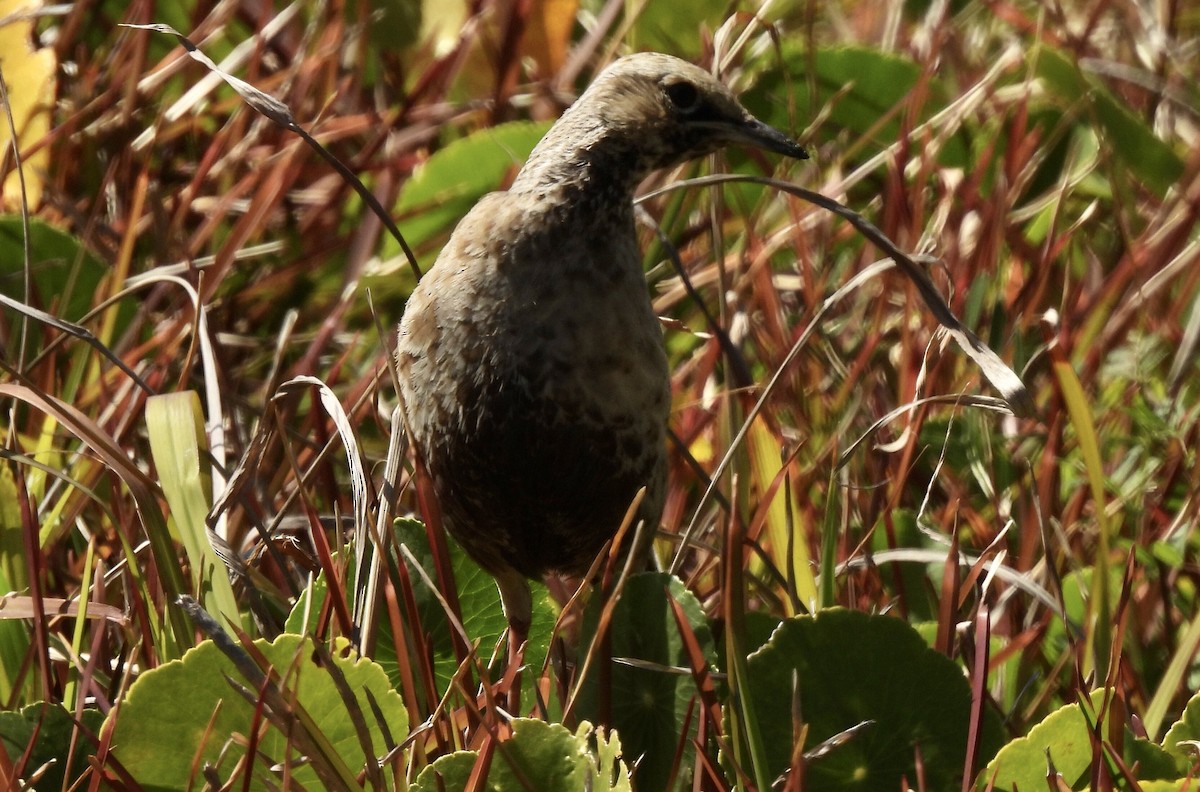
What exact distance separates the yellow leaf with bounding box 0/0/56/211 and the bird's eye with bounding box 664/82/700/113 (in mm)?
1394

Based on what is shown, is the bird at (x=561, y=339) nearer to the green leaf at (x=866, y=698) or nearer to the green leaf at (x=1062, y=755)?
the green leaf at (x=866, y=698)

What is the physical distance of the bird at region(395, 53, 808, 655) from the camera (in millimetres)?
1886

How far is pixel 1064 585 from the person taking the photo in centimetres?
228

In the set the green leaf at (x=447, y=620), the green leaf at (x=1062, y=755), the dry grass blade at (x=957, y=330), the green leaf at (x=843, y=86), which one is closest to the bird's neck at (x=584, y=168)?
the dry grass blade at (x=957, y=330)

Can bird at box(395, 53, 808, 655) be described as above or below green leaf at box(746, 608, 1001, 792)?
above

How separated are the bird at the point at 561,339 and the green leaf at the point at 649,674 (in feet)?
0.63

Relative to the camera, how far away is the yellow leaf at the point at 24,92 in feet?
9.57

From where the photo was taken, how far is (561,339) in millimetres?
1873

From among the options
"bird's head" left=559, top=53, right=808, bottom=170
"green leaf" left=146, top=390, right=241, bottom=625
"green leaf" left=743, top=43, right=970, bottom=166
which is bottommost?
"green leaf" left=146, top=390, right=241, bottom=625

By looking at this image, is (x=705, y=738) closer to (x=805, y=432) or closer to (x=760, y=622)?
(x=760, y=622)

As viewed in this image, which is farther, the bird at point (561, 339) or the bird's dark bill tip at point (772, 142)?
the bird's dark bill tip at point (772, 142)

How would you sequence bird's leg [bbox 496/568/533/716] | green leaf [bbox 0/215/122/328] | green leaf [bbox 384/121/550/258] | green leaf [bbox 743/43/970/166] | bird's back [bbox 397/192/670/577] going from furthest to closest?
1. green leaf [bbox 743/43/970/166]
2. green leaf [bbox 384/121/550/258]
3. green leaf [bbox 0/215/122/328]
4. bird's leg [bbox 496/568/533/716]
5. bird's back [bbox 397/192/670/577]

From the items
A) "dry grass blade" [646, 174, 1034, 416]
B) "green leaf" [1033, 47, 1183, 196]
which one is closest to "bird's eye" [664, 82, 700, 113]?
"dry grass blade" [646, 174, 1034, 416]

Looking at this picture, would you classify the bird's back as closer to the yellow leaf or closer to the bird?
the bird
